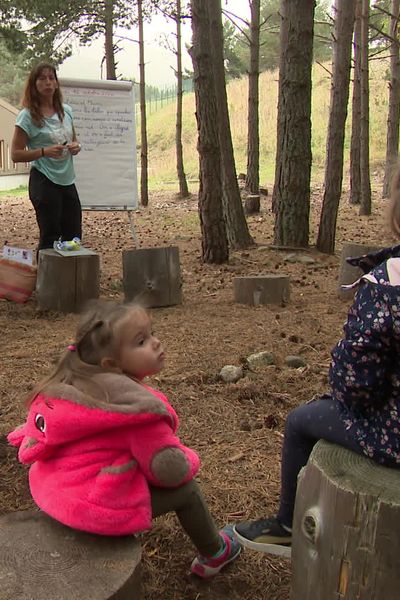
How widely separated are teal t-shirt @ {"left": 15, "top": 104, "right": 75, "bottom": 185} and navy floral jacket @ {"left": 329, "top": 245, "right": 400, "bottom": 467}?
14.1 feet

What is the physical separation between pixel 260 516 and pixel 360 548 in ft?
3.09

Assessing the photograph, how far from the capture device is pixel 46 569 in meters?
1.62

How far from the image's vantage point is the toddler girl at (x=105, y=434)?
174cm

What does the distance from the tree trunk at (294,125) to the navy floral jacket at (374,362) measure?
621 cm

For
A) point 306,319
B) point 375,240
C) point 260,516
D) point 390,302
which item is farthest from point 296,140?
point 390,302

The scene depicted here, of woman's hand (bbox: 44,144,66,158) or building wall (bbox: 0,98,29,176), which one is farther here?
building wall (bbox: 0,98,29,176)

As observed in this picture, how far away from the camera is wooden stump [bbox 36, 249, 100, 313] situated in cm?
538

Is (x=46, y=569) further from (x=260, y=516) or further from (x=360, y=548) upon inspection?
(x=260, y=516)

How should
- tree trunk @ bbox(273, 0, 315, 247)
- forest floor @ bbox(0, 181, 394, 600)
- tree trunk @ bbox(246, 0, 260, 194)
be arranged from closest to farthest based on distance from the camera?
1. forest floor @ bbox(0, 181, 394, 600)
2. tree trunk @ bbox(273, 0, 315, 247)
3. tree trunk @ bbox(246, 0, 260, 194)

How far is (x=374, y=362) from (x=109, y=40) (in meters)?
15.0

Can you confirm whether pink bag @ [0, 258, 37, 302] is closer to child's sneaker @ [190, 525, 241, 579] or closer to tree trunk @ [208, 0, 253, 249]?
tree trunk @ [208, 0, 253, 249]

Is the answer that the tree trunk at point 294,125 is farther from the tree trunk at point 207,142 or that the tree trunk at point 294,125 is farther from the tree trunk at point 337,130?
the tree trunk at point 207,142

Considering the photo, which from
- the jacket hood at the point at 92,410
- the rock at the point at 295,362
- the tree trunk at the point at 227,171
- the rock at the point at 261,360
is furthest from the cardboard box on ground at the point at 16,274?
the jacket hood at the point at 92,410

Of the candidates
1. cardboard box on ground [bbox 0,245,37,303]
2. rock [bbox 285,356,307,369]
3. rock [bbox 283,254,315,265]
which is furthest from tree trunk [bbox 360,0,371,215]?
rock [bbox 285,356,307,369]
